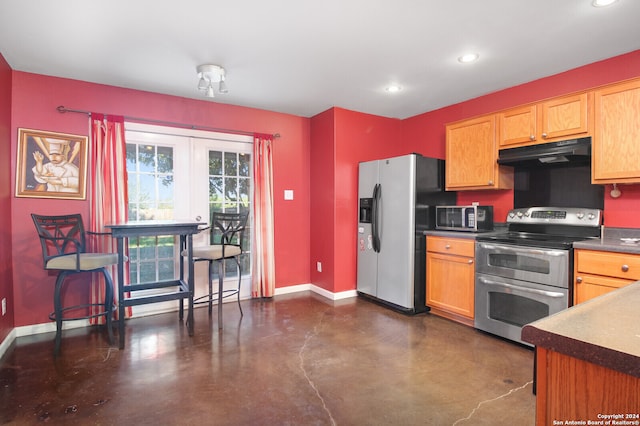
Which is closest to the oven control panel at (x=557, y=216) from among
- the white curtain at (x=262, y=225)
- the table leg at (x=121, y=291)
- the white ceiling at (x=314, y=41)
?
the white ceiling at (x=314, y=41)

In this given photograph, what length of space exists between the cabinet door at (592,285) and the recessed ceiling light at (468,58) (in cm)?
191

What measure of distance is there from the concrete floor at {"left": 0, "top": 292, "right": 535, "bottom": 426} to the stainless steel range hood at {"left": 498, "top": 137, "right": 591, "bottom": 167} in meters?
1.65

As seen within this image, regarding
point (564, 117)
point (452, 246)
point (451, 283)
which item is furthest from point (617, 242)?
point (451, 283)

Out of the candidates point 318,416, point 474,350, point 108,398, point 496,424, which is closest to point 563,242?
point 474,350

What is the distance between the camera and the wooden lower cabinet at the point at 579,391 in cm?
59

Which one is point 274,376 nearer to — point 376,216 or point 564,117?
point 376,216

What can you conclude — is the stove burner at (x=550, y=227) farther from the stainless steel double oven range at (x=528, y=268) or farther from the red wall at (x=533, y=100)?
the red wall at (x=533, y=100)

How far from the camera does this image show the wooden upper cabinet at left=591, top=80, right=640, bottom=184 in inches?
97.3

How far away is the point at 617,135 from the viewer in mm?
2553

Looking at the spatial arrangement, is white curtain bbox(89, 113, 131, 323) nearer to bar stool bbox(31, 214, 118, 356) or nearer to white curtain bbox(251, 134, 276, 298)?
bar stool bbox(31, 214, 118, 356)

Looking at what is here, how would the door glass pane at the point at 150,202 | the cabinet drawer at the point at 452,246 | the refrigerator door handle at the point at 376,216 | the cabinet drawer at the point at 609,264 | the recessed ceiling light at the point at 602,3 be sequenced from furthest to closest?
the refrigerator door handle at the point at 376,216 → the door glass pane at the point at 150,202 → the cabinet drawer at the point at 452,246 → the cabinet drawer at the point at 609,264 → the recessed ceiling light at the point at 602,3

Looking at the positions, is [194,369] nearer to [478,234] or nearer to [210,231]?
[210,231]

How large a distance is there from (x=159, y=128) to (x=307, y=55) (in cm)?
194

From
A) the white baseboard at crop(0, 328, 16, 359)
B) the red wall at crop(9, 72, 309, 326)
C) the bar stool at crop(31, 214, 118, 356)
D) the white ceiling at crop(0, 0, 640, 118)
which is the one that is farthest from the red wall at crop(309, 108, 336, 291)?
the white baseboard at crop(0, 328, 16, 359)
